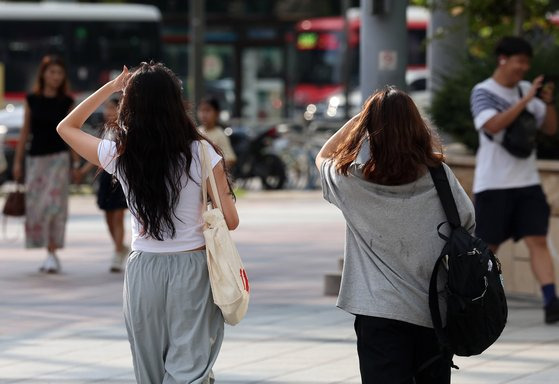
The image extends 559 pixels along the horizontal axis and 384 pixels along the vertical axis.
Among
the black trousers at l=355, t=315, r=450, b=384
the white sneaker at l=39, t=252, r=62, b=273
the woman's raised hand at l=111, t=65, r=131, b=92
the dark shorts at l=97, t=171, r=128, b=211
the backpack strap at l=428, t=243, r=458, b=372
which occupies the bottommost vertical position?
the white sneaker at l=39, t=252, r=62, b=273

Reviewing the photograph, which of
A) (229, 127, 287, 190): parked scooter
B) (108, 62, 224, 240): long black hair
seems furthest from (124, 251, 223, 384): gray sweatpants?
(229, 127, 287, 190): parked scooter

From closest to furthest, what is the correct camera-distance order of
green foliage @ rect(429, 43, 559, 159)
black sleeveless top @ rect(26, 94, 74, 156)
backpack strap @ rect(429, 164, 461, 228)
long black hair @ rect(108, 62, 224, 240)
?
backpack strap @ rect(429, 164, 461, 228) < long black hair @ rect(108, 62, 224, 240) < green foliage @ rect(429, 43, 559, 159) < black sleeveless top @ rect(26, 94, 74, 156)

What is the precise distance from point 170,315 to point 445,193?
1.04 metres

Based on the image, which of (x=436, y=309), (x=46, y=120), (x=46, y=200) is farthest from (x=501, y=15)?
(x=436, y=309)

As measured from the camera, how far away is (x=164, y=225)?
4.74 m

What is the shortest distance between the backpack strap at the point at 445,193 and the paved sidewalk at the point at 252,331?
2.22 metres

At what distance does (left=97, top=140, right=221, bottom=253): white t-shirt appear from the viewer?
4762mm

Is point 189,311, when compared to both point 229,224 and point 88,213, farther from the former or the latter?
point 88,213

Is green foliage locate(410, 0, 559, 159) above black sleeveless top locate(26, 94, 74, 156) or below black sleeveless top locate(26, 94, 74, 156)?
above

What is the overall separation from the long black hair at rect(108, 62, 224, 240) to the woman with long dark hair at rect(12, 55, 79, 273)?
20.7 feet

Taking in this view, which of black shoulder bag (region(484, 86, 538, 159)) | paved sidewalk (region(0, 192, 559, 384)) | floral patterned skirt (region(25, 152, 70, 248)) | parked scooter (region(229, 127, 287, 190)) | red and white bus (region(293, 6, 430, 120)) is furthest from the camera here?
red and white bus (region(293, 6, 430, 120))

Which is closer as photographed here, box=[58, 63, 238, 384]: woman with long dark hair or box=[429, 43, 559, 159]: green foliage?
box=[58, 63, 238, 384]: woman with long dark hair

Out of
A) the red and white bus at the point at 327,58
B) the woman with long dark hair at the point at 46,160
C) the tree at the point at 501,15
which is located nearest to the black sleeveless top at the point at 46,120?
the woman with long dark hair at the point at 46,160

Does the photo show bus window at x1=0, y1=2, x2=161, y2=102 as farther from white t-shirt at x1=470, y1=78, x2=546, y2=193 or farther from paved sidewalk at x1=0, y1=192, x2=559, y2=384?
white t-shirt at x1=470, y1=78, x2=546, y2=193
